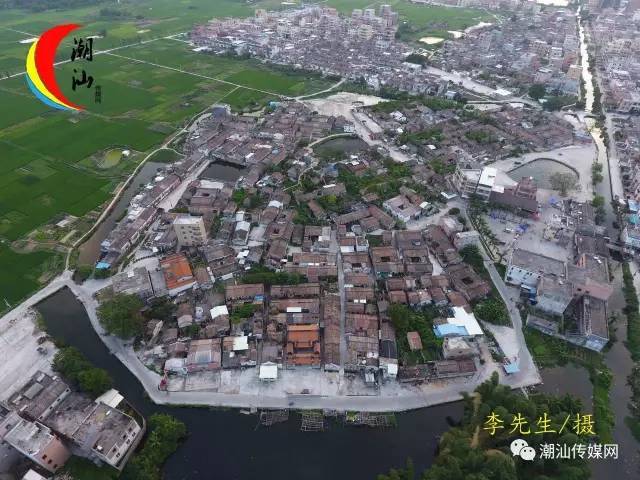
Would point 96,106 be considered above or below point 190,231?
above

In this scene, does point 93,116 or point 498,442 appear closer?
point 498,442

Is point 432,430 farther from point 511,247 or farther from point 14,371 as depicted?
point 14,371

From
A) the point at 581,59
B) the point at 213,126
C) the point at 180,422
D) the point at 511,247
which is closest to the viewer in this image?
the point at 180,422

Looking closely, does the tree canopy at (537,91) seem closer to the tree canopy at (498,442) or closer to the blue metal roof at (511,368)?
the blue metal roof at (511,368)

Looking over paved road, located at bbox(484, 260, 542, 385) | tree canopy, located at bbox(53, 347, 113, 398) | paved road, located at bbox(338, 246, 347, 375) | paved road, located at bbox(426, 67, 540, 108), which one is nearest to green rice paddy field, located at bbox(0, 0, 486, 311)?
tree canopy, located at bbox(53, 347, 113, 398)

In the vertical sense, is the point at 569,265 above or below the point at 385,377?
above

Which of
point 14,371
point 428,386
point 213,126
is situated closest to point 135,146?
point 213,126

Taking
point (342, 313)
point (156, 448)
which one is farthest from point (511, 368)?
point (156, 448)

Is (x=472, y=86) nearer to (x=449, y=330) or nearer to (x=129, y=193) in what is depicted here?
(x=449, y=330)
